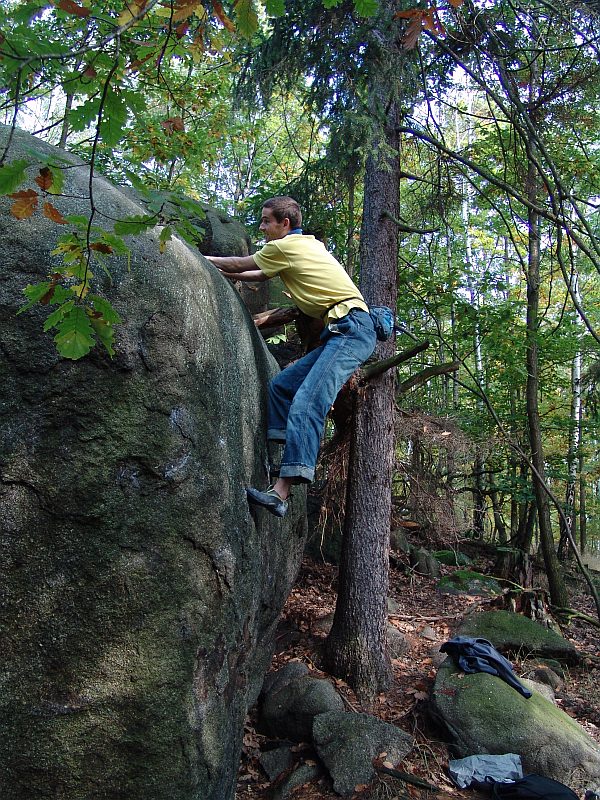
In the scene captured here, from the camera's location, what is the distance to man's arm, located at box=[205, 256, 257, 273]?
441 centimetres

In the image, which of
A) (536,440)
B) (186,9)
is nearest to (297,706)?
(186,9)

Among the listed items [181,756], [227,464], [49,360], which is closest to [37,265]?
[49,360]

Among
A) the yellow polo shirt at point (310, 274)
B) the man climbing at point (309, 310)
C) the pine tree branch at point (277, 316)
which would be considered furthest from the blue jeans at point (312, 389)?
the pine tree branch at point (277, 316)

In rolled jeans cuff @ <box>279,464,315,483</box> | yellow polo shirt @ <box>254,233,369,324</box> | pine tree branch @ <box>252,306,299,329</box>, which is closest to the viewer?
rolled jeans cuff @ <box>279,464,315,483</box>

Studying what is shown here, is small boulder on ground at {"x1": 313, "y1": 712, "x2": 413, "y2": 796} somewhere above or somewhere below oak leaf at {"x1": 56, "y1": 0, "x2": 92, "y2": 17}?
below

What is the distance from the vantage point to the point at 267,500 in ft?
12.5

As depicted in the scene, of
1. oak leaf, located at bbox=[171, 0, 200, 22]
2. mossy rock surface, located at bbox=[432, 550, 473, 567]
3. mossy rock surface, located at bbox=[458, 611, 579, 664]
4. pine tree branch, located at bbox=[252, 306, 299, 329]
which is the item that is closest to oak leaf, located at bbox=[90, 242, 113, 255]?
oak leaf, located at bbox=[171, 0, 200, 22]

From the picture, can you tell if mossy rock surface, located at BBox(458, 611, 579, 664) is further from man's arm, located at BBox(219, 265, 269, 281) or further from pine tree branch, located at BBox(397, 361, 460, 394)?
man's arm, located at BBox(219, 265, 269, 281)

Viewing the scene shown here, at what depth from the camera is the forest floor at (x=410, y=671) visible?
4891mm

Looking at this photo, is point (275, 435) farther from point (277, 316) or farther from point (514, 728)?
point (514, 728)

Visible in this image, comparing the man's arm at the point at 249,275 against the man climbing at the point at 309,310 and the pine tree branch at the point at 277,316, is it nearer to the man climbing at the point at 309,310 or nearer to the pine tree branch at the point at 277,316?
the man climbing at the point at 309,310

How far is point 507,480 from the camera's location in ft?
40.2

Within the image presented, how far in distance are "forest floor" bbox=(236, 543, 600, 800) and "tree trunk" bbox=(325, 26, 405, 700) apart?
295mm

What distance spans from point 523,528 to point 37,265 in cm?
1310
